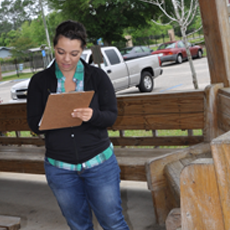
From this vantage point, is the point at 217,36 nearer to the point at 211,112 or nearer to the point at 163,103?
the point at 211,112

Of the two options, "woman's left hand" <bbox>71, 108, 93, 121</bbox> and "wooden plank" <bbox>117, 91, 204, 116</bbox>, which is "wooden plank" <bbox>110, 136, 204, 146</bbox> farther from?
"woman's left hand" <bbox>71, 108, 93, 121</bbox>

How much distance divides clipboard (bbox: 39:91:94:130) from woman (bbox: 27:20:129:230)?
3.7 inches

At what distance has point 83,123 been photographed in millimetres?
2100

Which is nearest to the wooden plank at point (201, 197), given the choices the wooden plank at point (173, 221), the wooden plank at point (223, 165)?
the wooden plank at point (223, 165)

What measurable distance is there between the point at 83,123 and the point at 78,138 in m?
0.09

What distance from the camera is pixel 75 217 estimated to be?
7.32 ft

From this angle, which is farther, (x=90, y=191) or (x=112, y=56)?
(x=112, y=56)

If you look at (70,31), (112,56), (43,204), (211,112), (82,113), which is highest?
(112,56)

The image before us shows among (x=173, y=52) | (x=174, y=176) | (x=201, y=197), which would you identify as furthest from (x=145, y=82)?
(x=201, y=197)

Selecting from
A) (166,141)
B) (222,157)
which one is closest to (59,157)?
(222,157)

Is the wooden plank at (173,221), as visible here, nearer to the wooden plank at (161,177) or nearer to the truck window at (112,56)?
the wooden plank at (161,177)

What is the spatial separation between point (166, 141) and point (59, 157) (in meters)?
2.09

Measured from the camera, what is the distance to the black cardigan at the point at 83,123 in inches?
81.8

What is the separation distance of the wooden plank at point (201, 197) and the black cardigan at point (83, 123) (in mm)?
822
